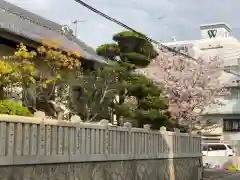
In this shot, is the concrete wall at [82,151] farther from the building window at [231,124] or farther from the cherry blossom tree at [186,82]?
the building window at [231,124]

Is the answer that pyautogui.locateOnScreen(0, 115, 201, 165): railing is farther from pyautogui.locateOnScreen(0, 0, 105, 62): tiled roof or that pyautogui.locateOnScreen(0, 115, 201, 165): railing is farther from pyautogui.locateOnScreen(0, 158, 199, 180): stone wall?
pyautogui.locateOnScreen(0, 0, 105, 62): tiled roof

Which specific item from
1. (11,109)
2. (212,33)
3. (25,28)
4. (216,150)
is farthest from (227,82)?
(11,109)

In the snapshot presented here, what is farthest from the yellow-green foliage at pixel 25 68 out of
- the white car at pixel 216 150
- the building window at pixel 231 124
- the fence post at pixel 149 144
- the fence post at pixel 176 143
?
the building window at pixel 231 124

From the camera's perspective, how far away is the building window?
4441cm

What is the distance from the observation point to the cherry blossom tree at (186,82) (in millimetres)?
22344

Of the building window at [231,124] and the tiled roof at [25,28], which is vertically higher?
the tiled roof at [25,28]

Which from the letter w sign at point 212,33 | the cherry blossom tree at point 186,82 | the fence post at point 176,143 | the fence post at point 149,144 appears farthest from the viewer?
the letter w sign at point 212,33

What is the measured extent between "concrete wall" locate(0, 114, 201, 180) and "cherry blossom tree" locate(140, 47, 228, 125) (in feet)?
13.3

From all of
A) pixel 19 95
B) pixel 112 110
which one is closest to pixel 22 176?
pixel 19 95

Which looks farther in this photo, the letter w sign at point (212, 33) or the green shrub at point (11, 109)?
the letter w sign at point (212, 33)

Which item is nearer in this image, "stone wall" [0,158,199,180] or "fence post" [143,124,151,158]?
"stone wall" [0,158,199,180]

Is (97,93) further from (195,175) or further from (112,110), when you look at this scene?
(195,175)

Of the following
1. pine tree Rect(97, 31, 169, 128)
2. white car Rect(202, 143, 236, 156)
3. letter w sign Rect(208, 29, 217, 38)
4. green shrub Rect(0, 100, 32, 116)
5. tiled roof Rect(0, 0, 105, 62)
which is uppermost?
letter w sign Rect(208, 29, 217, 38)

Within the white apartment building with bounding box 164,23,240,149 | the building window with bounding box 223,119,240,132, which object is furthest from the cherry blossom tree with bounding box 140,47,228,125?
the building window with bounding box 223,119,240,132
